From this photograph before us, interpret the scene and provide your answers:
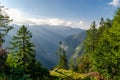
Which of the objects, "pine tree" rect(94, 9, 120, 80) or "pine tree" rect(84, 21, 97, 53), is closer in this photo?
"pine tree" rect(94, 9, 120, 80)

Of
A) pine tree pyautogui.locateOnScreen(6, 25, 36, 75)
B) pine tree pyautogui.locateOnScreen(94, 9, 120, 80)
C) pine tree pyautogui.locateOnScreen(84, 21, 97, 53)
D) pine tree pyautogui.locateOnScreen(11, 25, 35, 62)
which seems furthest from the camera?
pine tree pyautogui.locateOnScreen(84, 21, 97, 53)

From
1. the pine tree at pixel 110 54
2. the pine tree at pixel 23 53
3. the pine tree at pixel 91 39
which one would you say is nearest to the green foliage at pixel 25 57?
the pine tree at pixel 23 53

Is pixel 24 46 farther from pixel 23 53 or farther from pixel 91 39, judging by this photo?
pixel 91 39

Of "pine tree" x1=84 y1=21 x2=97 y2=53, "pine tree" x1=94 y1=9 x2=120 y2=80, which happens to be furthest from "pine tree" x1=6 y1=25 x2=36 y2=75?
"pine tree" x1=84 y1=21 x2=97 y2=53

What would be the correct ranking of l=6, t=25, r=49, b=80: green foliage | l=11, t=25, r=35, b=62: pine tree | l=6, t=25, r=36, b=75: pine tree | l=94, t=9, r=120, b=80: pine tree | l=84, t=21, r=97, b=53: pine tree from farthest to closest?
l=84, t=21, r=97, b=53: pine tree < l=11, t=25, r=35, b=62: pine tree < l=6, t=25, r=36, b=75: pine tree < l=6, t=25, r=49, b=80: green foliage < l=94, t=9, r=120, b=80: pine tree

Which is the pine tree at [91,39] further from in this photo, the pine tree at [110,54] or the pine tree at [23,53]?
the pine tree at [23,53]

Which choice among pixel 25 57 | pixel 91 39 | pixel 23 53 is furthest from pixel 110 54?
pixel 91 39

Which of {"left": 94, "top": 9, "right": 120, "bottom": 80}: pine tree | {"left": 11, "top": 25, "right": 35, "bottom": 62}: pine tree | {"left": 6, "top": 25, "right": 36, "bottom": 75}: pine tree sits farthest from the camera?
{"left": 11, "top": 25, "right": 35, "bottom": 62}: pine tree

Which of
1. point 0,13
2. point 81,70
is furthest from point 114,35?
point 81,70

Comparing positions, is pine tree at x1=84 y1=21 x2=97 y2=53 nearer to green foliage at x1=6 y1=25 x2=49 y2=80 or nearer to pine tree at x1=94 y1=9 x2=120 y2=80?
pine tree at x1=94 y1=9 x2=120 y2=80

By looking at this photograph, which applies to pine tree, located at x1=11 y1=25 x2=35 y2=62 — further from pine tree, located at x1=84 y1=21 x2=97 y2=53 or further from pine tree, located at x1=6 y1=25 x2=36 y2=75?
pine tree, located at x1=84 y1=21 x2=97 y2=53

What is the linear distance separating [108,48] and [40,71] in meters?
10.6

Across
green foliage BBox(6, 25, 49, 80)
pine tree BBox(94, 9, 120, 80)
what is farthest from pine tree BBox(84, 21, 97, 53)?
green foliage BBox(6, 25, 49, 80)

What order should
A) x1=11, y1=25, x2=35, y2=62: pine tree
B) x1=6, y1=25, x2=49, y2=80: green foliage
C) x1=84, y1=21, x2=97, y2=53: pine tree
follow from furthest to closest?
x1=84, y1=21, x2=97, y2=53: pine tree
x1=11, y1=25, x2=35, y2=62: pine tree
x1=6, y1=25, x2=49, y2=80: green foliage
